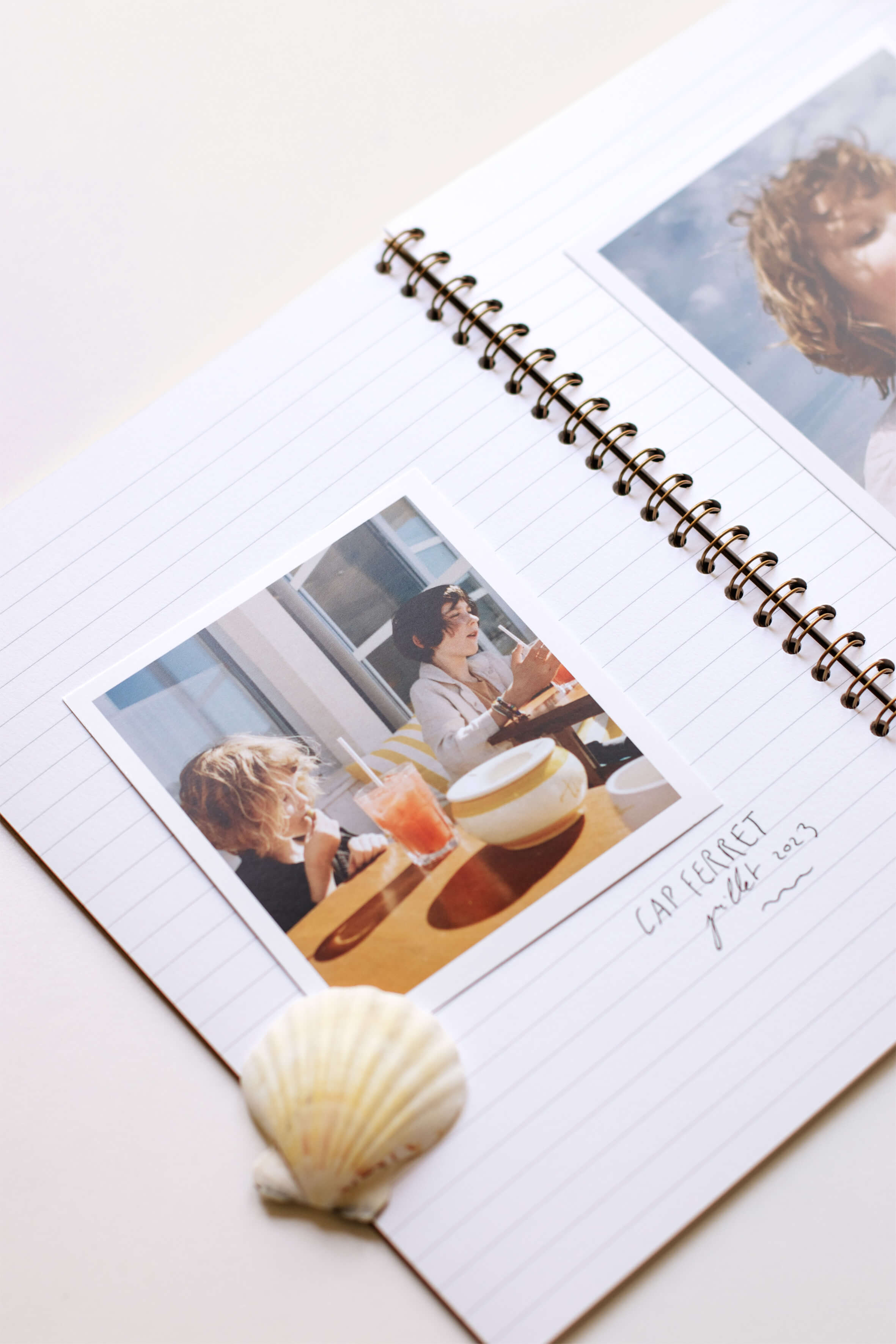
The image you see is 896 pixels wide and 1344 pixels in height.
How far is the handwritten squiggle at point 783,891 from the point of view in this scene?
624 mm

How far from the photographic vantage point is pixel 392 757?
2.10 feet

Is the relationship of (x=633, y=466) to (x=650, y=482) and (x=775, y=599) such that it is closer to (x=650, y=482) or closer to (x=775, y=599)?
(x=650, y=482)

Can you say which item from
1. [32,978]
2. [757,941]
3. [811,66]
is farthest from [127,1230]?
[811,66]

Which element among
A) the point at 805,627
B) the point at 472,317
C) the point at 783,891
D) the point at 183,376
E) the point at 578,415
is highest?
the point at 183,376

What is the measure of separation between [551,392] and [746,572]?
7.5 inches

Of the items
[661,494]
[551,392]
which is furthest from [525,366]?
[661,494]

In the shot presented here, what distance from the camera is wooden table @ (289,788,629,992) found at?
2.00 feet

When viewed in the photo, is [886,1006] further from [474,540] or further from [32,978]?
[32,978]

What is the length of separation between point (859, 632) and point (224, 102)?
0.64 meters

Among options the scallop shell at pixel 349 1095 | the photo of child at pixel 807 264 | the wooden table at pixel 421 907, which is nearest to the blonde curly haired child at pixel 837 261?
the photo of child at pixel 807 264

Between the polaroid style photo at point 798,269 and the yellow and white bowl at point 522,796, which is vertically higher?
the polaroid style photo at point 798,269

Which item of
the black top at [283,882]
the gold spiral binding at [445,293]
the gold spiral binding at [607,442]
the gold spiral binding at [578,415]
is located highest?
the gold spiral binding at [445,293]

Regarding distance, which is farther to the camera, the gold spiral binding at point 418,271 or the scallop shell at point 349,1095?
the gold spiral binding at point 418,271

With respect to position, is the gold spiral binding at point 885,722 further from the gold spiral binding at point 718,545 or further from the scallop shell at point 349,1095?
the scallop shell at point 349,1095
